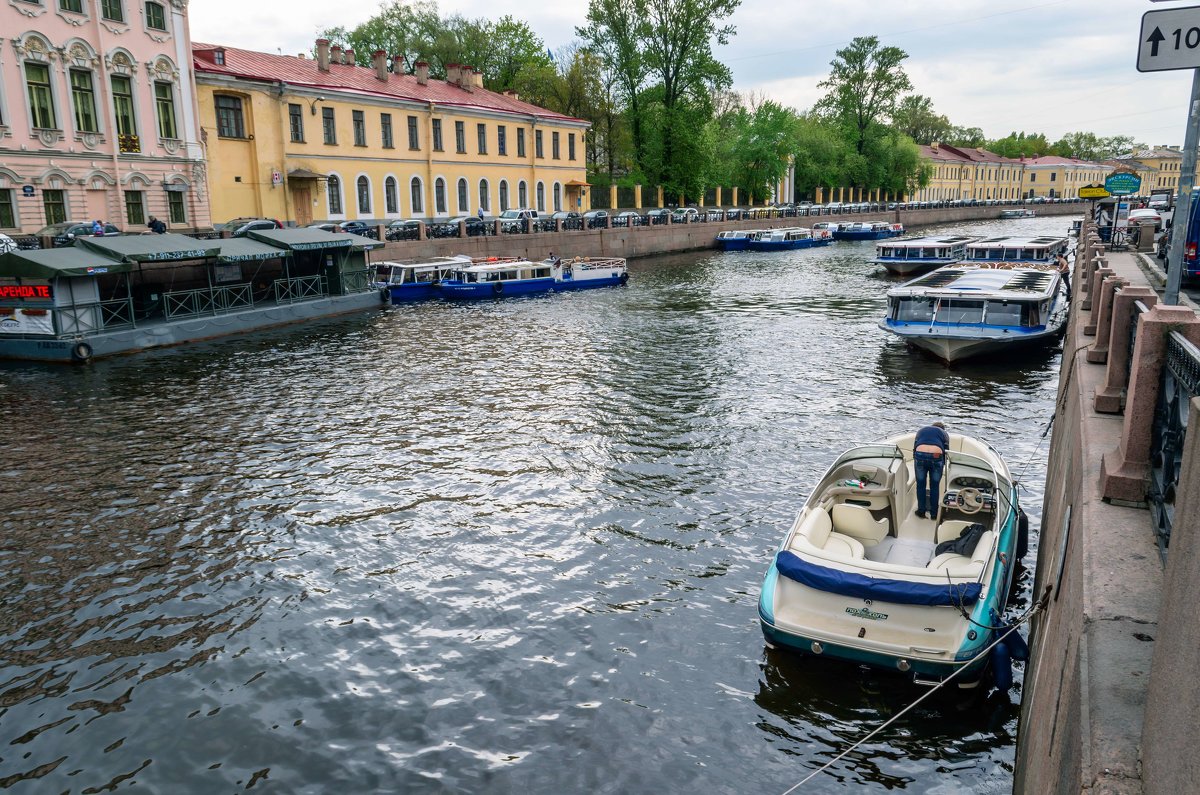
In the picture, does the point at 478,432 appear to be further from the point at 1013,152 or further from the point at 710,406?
the point at 1013,152

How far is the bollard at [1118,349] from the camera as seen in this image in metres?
8.01

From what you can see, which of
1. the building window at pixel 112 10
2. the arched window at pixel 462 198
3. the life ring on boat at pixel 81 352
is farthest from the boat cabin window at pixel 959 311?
the arched window at pixel 462 198

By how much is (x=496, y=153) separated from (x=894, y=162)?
6139cm

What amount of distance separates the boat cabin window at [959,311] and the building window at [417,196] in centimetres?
3635

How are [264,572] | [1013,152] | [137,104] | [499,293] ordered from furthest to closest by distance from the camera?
1. [1013,152]
2. [499,293]
3. [137,104]
4. [264,572]

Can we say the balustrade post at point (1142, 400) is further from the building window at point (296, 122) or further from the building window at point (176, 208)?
the building window at point (296, 122)

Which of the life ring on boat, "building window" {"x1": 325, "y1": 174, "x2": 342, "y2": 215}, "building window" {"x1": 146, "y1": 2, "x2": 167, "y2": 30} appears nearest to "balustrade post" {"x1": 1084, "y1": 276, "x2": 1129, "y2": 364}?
the life ring on boat

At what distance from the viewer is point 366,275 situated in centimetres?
3559

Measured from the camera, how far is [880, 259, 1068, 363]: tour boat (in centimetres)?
2272

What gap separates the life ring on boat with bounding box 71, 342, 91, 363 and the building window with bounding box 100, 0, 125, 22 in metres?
17.3

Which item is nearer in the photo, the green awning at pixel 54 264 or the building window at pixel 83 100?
the green awning at pixel 54 264

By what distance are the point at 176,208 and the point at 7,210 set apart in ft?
22.7

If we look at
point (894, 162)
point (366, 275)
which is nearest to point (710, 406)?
point (366, 275)

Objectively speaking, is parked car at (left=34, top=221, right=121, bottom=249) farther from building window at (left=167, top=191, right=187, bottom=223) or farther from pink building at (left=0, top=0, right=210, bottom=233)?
building window at (left=167, top=191, right=187, bottom=223)
